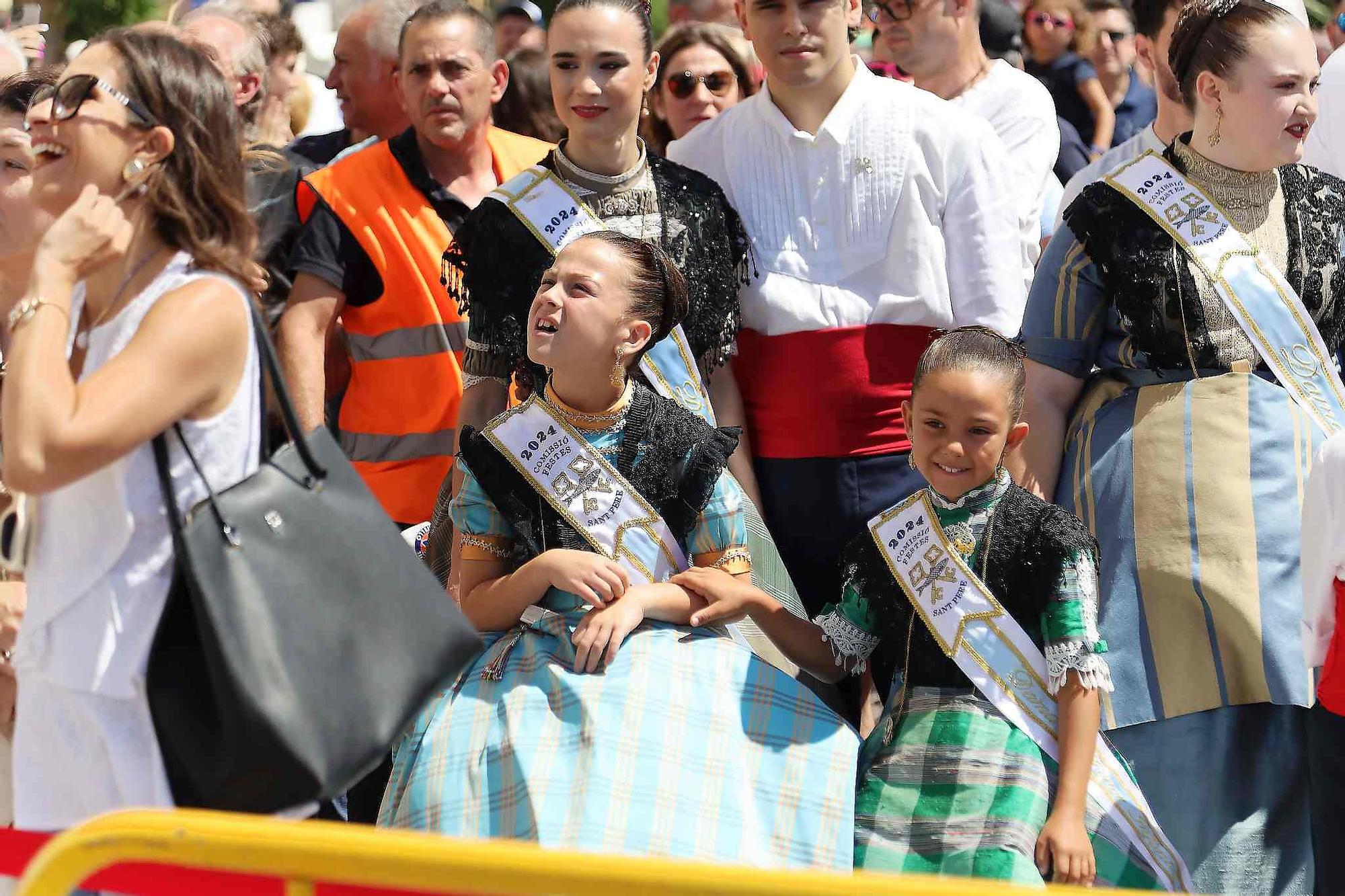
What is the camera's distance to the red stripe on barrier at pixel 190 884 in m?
1.84

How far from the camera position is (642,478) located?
3.19 metres

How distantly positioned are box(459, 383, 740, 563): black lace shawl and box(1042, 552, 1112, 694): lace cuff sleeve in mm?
693

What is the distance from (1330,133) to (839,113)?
144 cm

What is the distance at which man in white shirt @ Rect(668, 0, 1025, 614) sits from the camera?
12.0 feet

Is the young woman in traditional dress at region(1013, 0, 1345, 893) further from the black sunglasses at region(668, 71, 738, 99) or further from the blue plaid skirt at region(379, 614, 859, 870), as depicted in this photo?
the black sunglasses at region(668, 71, 738, 99)

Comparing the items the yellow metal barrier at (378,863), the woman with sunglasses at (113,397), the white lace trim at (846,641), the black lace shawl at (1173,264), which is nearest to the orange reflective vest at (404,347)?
the white lace trim at (846,641)

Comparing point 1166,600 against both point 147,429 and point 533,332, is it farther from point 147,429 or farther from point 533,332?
point 147,429

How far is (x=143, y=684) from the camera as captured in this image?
2109mm

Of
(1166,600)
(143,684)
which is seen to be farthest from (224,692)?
(1166,600)

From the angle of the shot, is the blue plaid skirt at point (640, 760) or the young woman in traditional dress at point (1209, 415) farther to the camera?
the young woman in traditional dress at point (1209, 415)

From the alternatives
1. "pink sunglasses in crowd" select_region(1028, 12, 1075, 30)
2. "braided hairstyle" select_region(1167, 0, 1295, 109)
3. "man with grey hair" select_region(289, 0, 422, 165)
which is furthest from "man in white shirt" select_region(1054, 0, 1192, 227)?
"pink sunglasses in crowd" select_region(1028, 12, 1075, 30)

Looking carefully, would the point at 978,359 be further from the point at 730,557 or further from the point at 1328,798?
the point at 1328,798

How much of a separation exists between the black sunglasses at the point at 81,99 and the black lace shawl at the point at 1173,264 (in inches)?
79.1

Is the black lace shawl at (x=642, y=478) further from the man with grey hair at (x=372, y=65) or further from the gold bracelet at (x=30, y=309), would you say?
the man with grey hair at (x=372, y=65)
